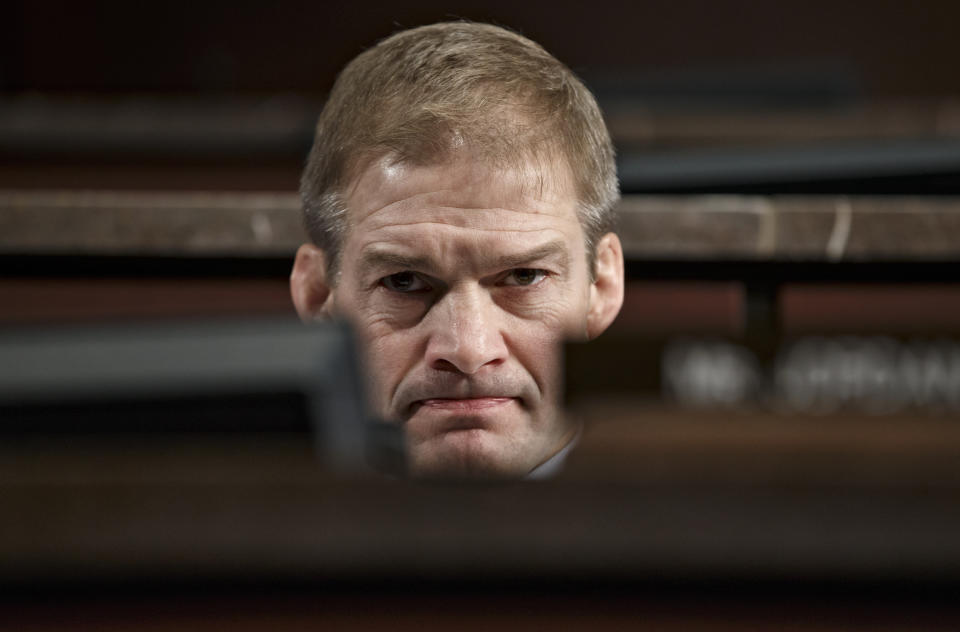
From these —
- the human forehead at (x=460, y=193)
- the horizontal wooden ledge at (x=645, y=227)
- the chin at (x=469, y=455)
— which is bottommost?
the chin at (x=469, y=455)

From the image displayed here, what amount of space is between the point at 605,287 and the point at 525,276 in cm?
8

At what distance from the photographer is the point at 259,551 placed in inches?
15.0

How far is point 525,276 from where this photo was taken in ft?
1.79

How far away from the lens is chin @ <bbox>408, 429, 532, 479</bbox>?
499 millimetres

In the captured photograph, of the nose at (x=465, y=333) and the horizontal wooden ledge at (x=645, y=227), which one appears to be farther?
the horizontal wooden ledge at (x=645, y=227)

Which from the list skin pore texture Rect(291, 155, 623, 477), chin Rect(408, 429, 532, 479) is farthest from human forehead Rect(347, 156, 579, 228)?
chin Rect(408, 429, 532, 479)

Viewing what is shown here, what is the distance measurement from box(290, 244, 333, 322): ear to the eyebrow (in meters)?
0.05

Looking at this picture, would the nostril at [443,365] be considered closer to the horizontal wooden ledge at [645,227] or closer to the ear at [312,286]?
the ear at [312,286]

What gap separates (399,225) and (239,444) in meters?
0.17

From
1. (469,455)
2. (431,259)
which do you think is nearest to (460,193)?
(431,259)

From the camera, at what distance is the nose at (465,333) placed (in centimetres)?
51

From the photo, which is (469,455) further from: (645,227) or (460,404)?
(645,227)

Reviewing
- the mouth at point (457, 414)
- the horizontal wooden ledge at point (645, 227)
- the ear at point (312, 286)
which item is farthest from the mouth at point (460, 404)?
the horizontal wooden ledge at point (645, 227)

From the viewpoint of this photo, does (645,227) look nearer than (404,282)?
No
